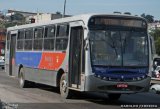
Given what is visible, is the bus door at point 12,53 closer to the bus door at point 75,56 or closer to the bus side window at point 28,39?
the bus side window at point 28,39

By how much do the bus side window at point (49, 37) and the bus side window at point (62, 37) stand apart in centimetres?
59

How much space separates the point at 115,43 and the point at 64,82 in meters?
2.73

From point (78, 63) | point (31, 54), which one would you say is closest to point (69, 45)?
point (78, 63)

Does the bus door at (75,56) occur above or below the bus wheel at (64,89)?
above

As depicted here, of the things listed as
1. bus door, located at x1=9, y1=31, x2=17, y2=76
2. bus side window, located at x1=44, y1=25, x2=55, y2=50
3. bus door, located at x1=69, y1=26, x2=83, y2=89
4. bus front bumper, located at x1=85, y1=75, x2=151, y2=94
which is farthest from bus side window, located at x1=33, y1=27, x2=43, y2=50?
bus front bumper, located at x1=85, y1=75, x2=151, y2=94

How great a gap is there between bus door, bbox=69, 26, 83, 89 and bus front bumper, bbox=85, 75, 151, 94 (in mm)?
832

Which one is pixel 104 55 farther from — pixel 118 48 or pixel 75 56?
pixel 75 56

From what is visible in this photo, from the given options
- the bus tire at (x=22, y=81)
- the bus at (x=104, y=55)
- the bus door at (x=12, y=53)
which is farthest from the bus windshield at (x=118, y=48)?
the bus door at (x=12, y=53)

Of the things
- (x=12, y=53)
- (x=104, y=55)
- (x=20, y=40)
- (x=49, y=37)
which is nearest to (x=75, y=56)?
(x=104, y=55)

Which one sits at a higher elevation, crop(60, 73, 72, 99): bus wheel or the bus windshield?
the bus windshield

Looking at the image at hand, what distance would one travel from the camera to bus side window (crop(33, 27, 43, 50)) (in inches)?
822

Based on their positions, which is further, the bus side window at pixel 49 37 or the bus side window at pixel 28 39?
the bus side window at pixel 28 39

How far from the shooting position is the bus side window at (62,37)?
17.7 meters

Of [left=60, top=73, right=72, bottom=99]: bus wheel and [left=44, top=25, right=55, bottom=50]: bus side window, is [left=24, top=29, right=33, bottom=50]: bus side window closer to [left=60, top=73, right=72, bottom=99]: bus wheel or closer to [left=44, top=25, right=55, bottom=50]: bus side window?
[left=44, top=25, right=55, bottom=50]: bus side window
